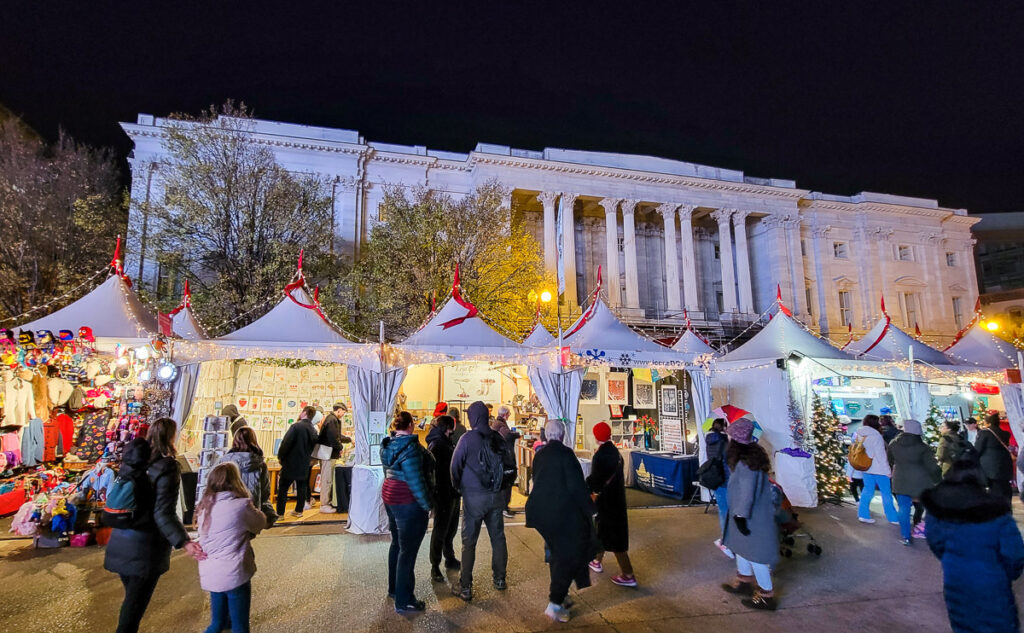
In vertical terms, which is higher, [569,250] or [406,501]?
[569,250]

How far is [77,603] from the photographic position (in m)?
4.97

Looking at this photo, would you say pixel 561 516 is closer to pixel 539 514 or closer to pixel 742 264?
pixel 539 514

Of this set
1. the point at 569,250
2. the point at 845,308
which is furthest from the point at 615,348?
the point at 845,308

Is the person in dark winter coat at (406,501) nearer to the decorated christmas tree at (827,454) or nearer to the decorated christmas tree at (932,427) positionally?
the decorated christmas tree at (827,454)

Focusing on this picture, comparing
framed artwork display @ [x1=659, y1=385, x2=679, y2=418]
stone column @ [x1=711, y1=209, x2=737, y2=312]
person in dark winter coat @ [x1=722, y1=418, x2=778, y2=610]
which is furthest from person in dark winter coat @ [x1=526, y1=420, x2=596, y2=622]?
stone column @ [x1=711, y1=209, x2=737, y2=312]

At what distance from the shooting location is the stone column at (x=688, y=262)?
3284cm

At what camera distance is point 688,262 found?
3331 cm

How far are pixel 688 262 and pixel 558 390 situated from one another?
87.7 ft

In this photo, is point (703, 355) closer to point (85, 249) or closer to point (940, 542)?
point (940, 542)

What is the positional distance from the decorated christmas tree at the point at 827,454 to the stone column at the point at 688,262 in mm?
22670

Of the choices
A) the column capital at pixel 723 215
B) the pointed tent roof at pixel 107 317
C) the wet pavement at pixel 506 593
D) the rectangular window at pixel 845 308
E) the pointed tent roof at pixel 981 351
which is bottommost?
the wet pavement at pixel 506 593

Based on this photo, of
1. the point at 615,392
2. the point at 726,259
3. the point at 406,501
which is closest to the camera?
the point at 406,501

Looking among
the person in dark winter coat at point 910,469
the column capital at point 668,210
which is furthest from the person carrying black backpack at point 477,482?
the column capital at point 668,210

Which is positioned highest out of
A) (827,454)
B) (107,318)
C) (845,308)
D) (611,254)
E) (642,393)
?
(611,254)
